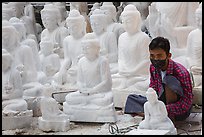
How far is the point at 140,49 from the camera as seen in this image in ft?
24.6

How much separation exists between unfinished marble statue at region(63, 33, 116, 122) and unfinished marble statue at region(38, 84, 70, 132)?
1.05 feet

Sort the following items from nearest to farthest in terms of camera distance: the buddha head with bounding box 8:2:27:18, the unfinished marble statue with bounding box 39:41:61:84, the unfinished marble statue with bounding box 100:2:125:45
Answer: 1. the unfinished marble statue with bounding box 39:41:61:84
2. the unfinished marble statue with bounding box 100:2:125:45
3. the buddha head with bounding box 8:2:27:18

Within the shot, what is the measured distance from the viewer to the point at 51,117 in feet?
21.0

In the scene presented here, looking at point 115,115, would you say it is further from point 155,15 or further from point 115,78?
point 155,15

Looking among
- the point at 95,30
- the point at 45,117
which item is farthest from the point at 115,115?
the point at 95,30

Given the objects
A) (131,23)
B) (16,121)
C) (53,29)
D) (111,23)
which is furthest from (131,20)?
(53,29)

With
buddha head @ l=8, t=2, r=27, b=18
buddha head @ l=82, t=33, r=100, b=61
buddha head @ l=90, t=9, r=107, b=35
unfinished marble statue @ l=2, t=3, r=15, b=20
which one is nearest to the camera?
buddha head @ l=82, t=33, r=100, b=61

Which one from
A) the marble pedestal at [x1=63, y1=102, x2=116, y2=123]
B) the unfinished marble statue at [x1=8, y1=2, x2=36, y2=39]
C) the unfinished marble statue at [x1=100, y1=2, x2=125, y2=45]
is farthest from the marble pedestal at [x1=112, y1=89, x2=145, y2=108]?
the unfinished marble statue at [x1=8, y1=2, x2=36, y2=39]

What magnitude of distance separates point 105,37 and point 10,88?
237 cm

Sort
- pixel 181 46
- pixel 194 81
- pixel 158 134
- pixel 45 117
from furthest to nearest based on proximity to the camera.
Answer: pixel 181 46, pixel 194 81, pixel 45 117, pixel 158 134

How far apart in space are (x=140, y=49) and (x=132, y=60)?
0.18 m

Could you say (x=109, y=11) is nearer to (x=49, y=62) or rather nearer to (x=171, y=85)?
(x=49, y=62)

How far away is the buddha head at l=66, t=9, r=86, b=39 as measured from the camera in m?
8.11

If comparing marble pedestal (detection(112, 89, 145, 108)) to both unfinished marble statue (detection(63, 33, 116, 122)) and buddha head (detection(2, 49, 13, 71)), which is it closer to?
unfinished marble statue (detection(63, 33, 116, 122))
